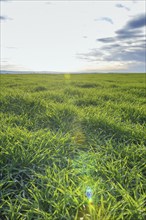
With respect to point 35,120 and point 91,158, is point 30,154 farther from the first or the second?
point 35,120

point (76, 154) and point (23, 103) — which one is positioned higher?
point (23, 103)

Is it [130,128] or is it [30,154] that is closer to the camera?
[30,154]

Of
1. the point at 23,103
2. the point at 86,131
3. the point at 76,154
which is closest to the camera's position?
the point at 76,154

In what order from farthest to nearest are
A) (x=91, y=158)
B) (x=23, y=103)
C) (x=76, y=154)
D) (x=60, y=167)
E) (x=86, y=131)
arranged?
(x=23, y=103)
(x=86, y=131)
(x=76, y=154)
(x=91, y=158)
(x=60, y=167)

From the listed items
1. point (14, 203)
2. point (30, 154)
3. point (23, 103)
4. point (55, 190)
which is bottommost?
point (14, 203)

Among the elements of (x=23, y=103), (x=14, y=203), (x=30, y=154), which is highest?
(x=23, y=103)

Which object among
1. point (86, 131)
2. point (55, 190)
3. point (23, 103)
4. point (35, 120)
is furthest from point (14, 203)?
point (23, 103)

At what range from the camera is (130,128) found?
4.78m

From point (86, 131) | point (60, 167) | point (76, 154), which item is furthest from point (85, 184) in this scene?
point (86, 131)

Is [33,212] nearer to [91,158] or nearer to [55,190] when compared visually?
[55,190]

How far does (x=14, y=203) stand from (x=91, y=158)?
1.26 metres

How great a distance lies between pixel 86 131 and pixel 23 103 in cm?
298

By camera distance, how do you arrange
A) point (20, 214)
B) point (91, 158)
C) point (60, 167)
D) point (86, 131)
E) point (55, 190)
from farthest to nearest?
point (86, 131) → point (91, 158) → point (60, 167) → point (55, 190) → point (20, 214)

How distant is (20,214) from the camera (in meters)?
2.48
